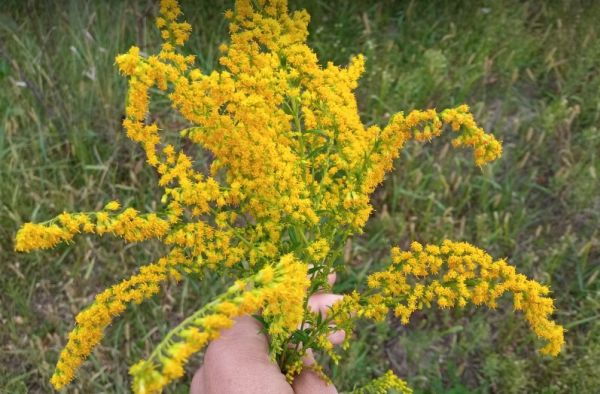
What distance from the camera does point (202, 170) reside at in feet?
12.8

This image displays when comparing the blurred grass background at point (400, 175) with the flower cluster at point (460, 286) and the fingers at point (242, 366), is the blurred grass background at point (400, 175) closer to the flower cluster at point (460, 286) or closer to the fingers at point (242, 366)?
the fingers at point (242, 366)

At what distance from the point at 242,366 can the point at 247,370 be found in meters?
0.04

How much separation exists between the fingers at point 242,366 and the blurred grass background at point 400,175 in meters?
1.09

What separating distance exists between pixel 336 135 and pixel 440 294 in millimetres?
600

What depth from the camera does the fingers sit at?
195 centimetres

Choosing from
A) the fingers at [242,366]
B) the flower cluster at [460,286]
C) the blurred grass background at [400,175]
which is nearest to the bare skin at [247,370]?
the fingers at [242,366]

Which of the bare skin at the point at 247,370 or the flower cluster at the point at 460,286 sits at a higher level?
the flower cluster at the point at 460,286

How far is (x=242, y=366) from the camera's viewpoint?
204 centimetres

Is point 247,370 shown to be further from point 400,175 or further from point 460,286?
point 400,175

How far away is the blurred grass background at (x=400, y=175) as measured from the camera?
3.29 metres

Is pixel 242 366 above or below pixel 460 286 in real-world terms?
below

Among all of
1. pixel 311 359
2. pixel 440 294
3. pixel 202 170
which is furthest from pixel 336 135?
pixel 202 170

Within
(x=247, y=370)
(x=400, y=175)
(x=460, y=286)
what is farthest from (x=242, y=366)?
(x=400, y=175)

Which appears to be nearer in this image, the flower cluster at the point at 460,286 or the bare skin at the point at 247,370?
the flower cluster at the point at 460,286
